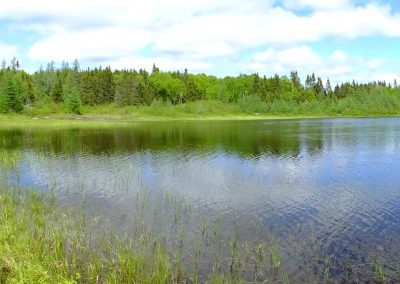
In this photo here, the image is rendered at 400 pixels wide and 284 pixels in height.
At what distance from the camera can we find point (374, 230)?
23.6m

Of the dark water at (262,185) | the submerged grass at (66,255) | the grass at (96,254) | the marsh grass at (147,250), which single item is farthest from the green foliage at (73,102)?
the submerged grass at (66,255)

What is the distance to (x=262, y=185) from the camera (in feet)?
119

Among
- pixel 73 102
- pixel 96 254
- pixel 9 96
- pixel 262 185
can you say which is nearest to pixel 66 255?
pixel 96 254

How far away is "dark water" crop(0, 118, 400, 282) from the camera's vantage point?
73.1 feet

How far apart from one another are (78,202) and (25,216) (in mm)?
5523

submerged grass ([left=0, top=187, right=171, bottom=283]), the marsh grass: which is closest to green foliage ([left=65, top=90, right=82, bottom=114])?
the marsh grass

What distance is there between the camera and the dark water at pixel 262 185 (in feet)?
73.1

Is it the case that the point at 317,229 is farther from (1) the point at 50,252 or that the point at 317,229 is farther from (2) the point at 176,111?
(2) the point at 176,111

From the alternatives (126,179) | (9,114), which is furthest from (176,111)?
(126,179)

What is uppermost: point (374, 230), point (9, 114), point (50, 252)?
point (9, 114)

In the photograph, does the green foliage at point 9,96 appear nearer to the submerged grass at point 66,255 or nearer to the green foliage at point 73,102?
the green foliage at point 73,102

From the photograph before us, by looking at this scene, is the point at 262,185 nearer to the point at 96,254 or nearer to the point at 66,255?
the point at 96,254

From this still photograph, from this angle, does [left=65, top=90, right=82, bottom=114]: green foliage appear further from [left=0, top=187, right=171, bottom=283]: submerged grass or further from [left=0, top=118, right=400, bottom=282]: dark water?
[left=0, top=187, right=171, bottom=283]: submerged grass

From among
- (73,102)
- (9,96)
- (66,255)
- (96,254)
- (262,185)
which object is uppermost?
(9,96)
